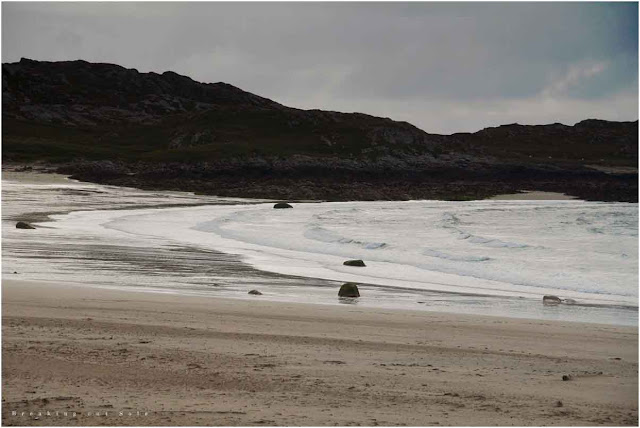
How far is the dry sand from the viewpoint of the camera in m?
6.57

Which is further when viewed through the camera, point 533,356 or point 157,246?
point 157,246

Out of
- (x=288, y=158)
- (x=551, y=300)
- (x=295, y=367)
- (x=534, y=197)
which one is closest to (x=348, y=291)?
(x=551, y=300)

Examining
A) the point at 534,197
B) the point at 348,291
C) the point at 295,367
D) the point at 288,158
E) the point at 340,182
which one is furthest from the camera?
the point at 288,158

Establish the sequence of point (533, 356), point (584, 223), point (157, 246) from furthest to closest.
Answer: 1. point (584, 223)
2. point (157, 246)
3. point (533, 356)

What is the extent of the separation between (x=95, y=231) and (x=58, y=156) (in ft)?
242

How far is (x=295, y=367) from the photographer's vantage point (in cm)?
816

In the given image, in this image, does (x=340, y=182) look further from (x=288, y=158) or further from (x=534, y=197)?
(x=534, y=197)

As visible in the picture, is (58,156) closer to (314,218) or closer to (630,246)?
(314,218)

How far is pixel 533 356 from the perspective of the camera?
946 centimetres

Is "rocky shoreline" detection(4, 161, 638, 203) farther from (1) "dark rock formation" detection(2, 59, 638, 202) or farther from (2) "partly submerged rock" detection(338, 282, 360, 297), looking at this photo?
(2) "partly submerged rock" detection(338, 282, 360, 297)

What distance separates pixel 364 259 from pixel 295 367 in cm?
1674

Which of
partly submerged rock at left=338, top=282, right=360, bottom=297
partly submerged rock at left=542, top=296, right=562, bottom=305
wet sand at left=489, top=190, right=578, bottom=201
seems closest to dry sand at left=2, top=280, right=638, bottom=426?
partly submerged rock at left=338, top=282, right=360, bottom=297

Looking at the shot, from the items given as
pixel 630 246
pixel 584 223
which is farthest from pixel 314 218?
pixel 630 246

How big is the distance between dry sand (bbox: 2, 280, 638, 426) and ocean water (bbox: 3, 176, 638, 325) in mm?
2868
